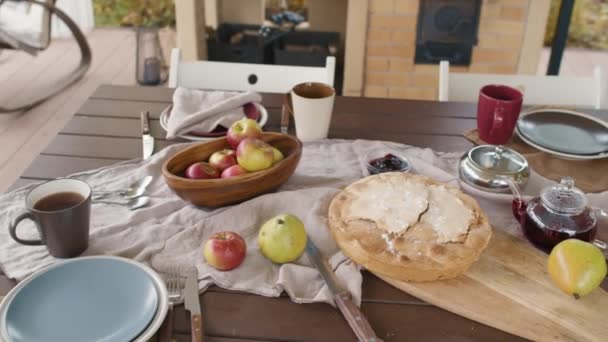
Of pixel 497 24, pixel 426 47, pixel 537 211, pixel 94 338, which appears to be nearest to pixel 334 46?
pixel 426 47

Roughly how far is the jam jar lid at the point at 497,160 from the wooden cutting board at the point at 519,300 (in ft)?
0.61

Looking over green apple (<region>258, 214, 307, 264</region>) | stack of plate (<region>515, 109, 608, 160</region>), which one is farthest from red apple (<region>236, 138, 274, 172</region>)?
stack of plate (<region>515, 109, 608, 160</region>)

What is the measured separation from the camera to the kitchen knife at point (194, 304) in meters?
0.82

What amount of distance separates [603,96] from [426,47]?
1356 mm

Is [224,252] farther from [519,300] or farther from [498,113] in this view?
[498,113]

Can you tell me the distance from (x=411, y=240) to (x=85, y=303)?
1.62 feet

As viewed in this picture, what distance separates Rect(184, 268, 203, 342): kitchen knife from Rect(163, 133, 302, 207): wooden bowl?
170 millimetres

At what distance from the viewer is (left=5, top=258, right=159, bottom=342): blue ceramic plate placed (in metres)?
0.81

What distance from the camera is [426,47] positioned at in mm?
2920

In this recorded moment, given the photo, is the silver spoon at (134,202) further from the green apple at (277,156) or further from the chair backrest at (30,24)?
the chair backrest at (30,24)

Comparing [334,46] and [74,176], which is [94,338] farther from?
[334,46]

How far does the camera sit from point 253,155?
1.10m

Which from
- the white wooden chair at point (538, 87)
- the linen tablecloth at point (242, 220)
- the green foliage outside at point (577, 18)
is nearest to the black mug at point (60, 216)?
the linen tablecloth at point (242, 220)

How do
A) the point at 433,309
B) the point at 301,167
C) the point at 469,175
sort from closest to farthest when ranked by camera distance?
1. the point at 433,309
2. the point at 469,175
3. the point at 301,167
